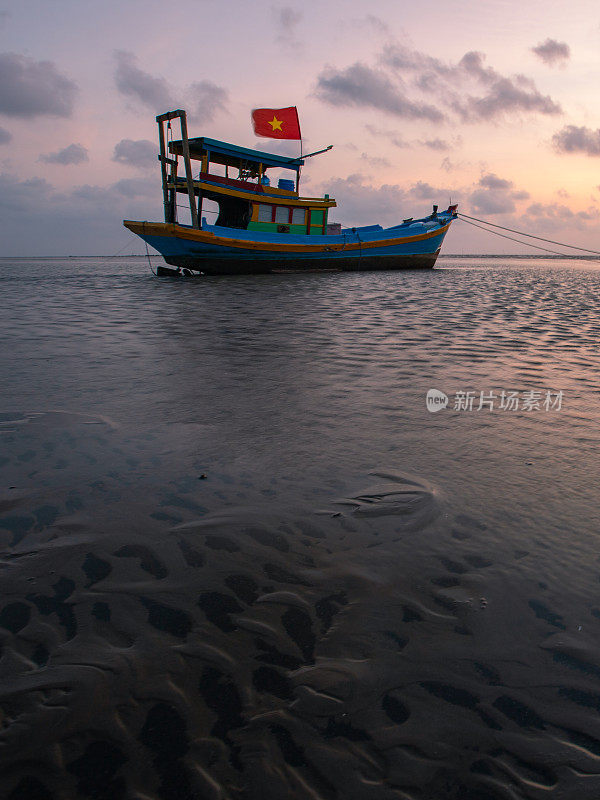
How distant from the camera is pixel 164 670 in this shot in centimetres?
166

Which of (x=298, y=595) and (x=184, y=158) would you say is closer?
(x=298, y=595)

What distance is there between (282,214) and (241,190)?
7.52ft

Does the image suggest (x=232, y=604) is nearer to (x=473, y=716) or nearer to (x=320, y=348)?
(x=473, y=716)

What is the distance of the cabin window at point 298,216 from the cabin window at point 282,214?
1.06ft

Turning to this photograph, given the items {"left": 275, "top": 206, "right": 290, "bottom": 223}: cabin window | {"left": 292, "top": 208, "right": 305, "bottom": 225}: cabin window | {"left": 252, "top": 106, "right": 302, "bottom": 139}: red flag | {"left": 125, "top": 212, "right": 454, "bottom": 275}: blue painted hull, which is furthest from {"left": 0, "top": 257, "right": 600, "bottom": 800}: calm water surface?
{"left": 252, "top": 106, "right": 302, "bottom": 139}: red flag

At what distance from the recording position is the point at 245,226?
21.9 metres

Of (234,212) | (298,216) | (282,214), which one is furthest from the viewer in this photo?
(298,216)

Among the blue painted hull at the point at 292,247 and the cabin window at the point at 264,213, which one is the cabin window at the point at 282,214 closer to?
the cabin window at the point at 264,213

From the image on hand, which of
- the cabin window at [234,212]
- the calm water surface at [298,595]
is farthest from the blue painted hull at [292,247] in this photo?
the calm water surface at [298,595]

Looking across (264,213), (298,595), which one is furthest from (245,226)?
(298,595)

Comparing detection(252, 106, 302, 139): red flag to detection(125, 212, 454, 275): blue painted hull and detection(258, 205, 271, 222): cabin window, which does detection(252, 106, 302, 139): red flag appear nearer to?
detection(258, 205, 271, 222): cabin window

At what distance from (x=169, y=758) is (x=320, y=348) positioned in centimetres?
645

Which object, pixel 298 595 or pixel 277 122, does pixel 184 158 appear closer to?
pixel 277 122

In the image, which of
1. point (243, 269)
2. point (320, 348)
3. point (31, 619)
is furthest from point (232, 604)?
point (243, 269)
